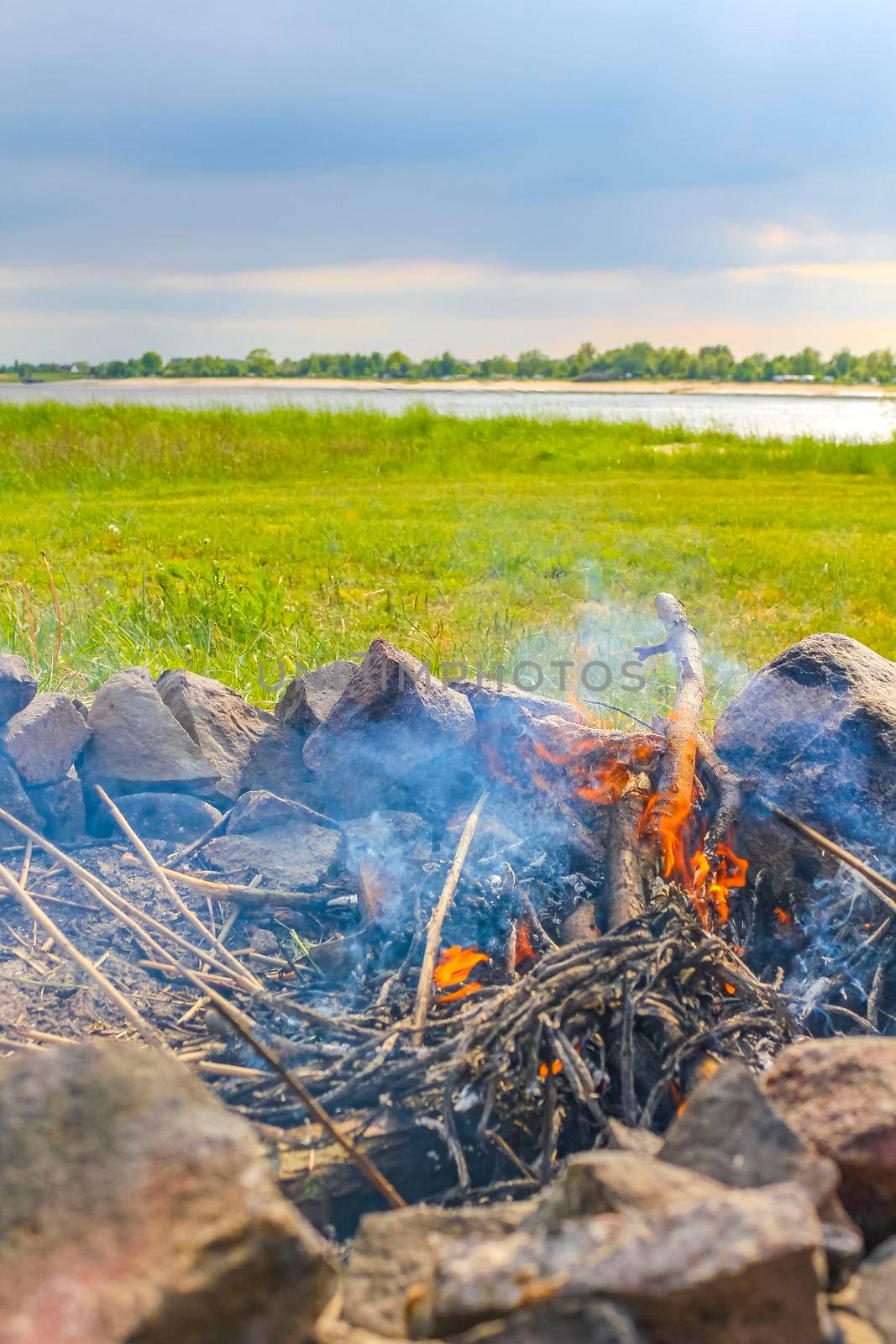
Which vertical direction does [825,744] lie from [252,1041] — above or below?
above

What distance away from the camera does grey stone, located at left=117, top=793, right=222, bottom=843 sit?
2783 mm

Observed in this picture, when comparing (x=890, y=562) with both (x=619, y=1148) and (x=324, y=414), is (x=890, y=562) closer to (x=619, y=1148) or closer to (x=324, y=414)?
(x=619, y=1148)

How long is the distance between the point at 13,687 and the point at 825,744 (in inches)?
80.6

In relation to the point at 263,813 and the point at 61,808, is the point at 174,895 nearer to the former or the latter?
the point at 263,813

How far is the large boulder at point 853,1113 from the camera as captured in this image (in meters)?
1.33

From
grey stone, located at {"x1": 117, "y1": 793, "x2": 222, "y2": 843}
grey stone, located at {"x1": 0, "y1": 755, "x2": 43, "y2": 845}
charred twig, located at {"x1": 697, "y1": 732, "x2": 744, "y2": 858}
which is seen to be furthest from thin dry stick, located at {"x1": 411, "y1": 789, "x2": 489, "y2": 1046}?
grey stone, located at {"x1": 0, "y1": 755, "x2": 43, "y2": 845}

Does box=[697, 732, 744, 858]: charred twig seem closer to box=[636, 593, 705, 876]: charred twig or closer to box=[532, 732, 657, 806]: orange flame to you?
box=[636, 593, 705, 876]: charred twig

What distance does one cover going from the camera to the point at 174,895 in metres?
2.39

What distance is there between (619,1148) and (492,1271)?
0.55m

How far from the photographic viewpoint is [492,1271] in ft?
3.47

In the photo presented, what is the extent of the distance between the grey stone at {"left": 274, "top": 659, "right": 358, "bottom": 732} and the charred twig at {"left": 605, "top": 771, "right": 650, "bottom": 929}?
0.86 m

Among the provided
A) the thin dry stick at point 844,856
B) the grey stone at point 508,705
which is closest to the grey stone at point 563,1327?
the thin dry stick at point 844,856

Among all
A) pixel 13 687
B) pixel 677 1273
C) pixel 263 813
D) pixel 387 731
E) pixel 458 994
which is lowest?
pixel 458 994

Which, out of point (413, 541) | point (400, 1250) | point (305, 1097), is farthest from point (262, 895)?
point (413, 541)
